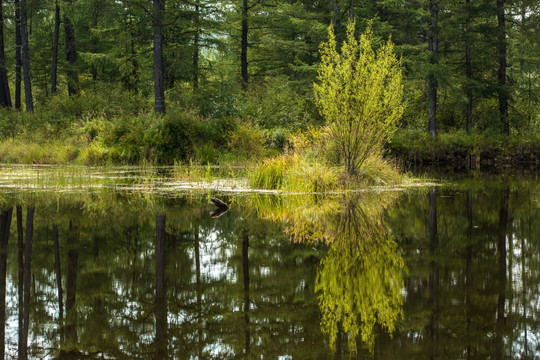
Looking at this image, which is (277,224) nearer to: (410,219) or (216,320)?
(410,219)

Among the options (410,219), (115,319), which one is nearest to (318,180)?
(410,219)

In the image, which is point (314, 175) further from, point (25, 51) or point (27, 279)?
point (25, 51)

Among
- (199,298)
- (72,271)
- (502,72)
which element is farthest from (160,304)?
(502,72)

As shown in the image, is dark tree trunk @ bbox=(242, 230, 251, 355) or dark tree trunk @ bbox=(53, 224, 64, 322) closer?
dark tree trunk @ bbox=(242, 230, 251, 355)

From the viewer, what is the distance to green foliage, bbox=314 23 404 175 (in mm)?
13047

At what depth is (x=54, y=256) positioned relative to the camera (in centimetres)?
578

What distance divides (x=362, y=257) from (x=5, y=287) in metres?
3.40

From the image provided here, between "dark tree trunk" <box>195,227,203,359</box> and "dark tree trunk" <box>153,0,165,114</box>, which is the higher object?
"dark tree trunk" <box>153,0,165,114</box>

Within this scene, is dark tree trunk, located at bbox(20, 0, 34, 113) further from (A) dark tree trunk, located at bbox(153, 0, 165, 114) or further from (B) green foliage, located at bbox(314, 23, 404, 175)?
(B) green foliage, located at bbox(314, 23, 404, 175)

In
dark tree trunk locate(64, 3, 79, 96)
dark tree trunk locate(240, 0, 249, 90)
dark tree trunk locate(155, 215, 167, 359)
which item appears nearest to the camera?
dark tree trunk locate(155, 215, 167, 359)

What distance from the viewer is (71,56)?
34031 mm

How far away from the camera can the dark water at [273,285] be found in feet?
11.3

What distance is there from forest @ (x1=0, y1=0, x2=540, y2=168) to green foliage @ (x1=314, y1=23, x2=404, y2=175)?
3396 millimetres

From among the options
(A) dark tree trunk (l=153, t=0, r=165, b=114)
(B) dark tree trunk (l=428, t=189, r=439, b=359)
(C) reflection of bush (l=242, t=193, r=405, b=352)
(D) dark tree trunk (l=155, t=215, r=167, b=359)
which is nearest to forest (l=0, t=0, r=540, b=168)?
(A) dark tree trunk (l=153, t=0, r=165, b=114)
